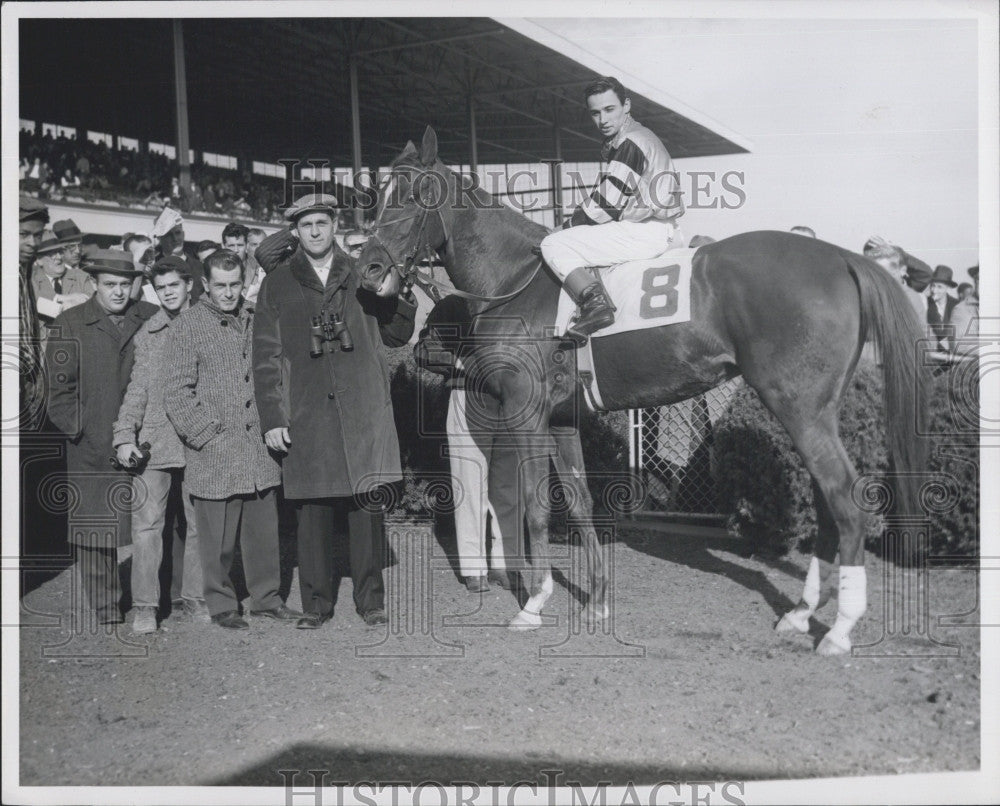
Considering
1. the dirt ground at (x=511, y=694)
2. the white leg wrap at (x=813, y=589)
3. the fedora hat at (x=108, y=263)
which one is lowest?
the dirt ground at (x=511, y=694)

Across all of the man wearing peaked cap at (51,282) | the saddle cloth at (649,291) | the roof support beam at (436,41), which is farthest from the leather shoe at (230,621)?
the roof support beam at (436,41)

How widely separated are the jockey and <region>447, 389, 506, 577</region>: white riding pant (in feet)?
3.88

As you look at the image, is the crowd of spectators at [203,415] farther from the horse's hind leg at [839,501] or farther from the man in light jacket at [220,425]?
the horse's hind leg at [839,501]

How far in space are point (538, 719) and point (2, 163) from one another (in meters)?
3.56

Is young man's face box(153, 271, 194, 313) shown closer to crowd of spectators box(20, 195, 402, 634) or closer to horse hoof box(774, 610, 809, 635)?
crowd of spectators box(20, 195, 402, 634)

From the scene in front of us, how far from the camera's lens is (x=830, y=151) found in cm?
512

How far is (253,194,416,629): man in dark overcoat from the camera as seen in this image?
474 centimetres

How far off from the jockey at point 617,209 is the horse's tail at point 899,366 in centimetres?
106

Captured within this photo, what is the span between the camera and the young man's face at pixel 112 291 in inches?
188

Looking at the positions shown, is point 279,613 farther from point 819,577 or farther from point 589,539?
point 819,577

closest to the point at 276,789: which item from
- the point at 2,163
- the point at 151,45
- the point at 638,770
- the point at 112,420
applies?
the point at 638,770

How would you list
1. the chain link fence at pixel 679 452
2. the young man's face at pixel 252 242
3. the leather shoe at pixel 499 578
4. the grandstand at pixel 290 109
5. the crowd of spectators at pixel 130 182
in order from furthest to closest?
1. the crowd of spectators at pixel 130 182
2. the grandstand at pixel 290 109
3. the young man's face at pixel 252 242
4. the chain link fence at pixel 679 452
5. the leather shoe at pixel 499 578

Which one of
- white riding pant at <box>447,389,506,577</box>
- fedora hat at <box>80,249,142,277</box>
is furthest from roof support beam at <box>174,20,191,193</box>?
white riding pant at <box>447,389,506,577</box>

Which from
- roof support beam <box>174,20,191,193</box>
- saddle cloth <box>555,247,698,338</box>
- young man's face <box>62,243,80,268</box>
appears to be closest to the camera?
saddle cloth <box>555,247,698,338</box>
